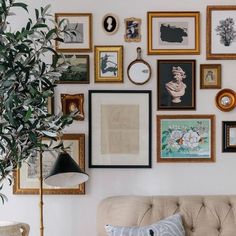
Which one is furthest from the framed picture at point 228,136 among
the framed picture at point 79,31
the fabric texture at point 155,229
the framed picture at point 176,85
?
the framed picture at point 79,31

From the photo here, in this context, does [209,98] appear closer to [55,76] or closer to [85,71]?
[85,71]

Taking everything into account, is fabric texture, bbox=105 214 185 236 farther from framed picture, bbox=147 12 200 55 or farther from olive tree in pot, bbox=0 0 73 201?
framed picture, bbox=147 12 200 55

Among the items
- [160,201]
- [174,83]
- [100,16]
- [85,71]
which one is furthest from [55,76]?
[160,201]

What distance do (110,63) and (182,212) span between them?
42.7 inches

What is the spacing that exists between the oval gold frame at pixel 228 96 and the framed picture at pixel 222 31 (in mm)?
232

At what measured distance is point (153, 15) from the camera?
275 cm

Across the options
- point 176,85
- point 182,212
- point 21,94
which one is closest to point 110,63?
point 176,85

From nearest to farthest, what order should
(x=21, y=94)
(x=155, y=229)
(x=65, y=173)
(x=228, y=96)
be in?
1. (x=21, y=94)
2. (x=155, y=229)
3. (x=65, y=173)
4. (x=228, y=96)

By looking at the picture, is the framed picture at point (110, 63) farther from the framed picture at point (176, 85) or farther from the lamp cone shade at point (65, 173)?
the lamp cone shade at point (65, 173)

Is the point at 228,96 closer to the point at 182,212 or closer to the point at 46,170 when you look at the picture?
the point at 182,212

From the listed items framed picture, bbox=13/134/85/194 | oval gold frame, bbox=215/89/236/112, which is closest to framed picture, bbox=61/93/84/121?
framed picture, bbox=13/134/85/194

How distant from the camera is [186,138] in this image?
108 inches

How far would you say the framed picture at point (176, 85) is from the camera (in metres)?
2.74

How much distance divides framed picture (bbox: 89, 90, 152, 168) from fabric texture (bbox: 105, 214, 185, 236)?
462 millimetres
